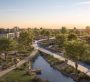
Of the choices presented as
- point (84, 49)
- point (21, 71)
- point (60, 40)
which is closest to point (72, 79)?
point (84, 49)

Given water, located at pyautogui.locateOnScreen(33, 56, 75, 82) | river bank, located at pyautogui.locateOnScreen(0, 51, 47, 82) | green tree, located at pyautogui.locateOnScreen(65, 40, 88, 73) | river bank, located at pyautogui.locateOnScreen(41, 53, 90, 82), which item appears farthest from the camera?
green tree, located at pyautogui.locateOnScreen(65, 40, 88, 73)

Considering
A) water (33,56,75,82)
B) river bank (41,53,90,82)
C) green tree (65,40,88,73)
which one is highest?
green tree (65,40,88,73)

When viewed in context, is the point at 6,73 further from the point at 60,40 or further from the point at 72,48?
the point at 60,40

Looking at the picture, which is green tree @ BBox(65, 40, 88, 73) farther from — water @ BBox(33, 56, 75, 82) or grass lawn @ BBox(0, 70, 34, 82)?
grass lawn @ BBox(0, 70, 34, 82)

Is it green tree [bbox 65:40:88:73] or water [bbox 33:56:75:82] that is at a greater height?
green tree [bbox 65:40:88:73]

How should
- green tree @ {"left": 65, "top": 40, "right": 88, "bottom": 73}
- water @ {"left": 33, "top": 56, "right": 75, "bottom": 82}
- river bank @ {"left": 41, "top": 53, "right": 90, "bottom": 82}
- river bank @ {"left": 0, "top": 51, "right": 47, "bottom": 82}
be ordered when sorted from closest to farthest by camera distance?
river bank @ {"left": 0, "top": 51, "right": 47, "bottom": 82}, river bank @ {"left": 41, "top": 53, "right": 90, "bottom": 82}, water @ {"left": 33, "top": 56, "right": 75, "bottom": 82}, green tree @ {"left": 65, "top": 40, "right": 88, "bottom": 73}

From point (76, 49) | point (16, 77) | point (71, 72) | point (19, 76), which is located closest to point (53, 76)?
point (71, 72)

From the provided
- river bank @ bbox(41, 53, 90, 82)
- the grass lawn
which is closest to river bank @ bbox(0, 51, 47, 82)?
the grass lawn

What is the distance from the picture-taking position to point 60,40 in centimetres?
8906

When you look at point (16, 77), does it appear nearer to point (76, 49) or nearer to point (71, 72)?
point (71, 72)

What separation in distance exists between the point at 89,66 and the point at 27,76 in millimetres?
15566

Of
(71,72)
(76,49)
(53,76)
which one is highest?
(76,49)

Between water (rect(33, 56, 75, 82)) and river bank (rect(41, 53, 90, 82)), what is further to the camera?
water (rect(33, 56, 75, 82))

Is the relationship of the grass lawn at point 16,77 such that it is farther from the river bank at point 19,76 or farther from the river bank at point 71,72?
the river bank at point 71,72
